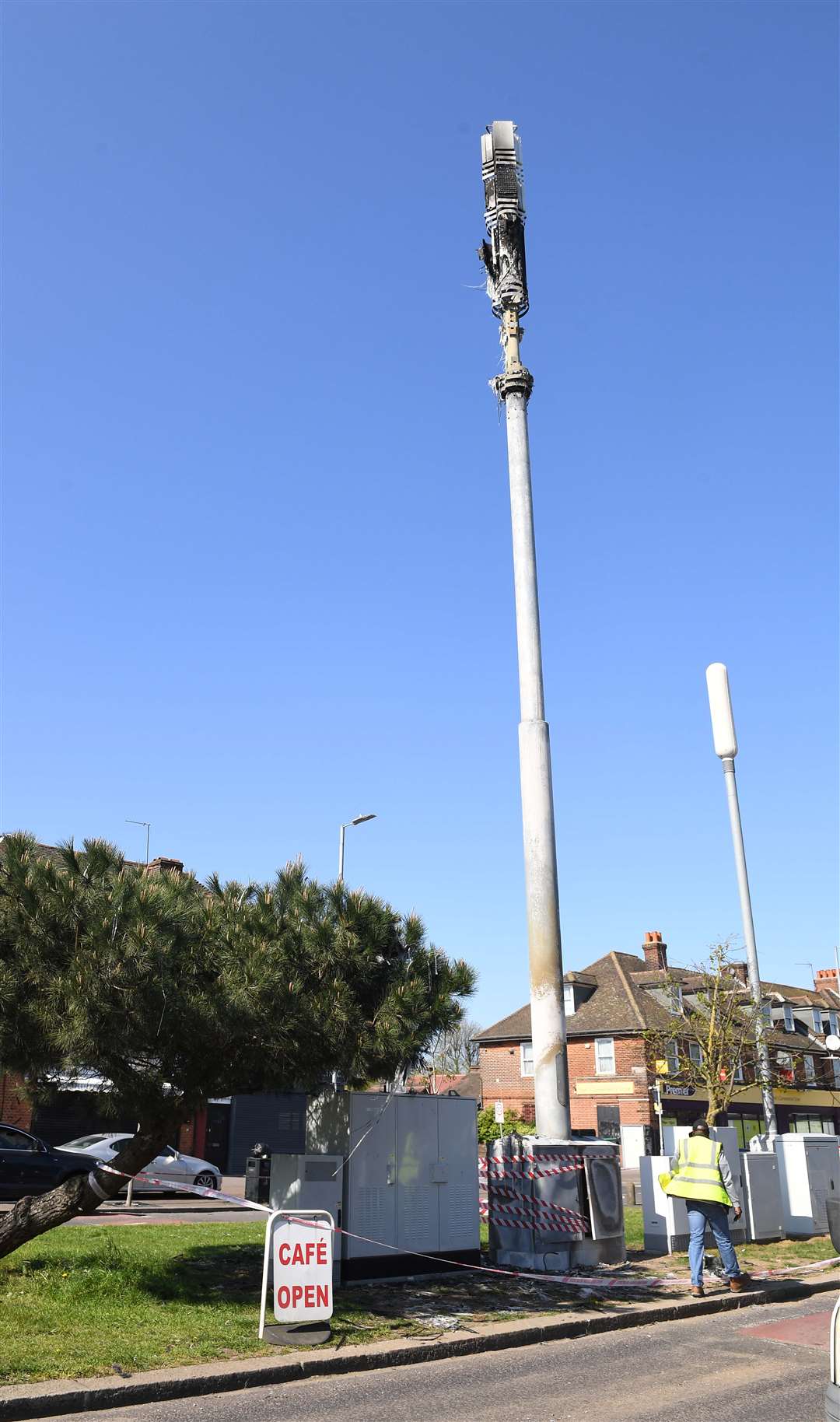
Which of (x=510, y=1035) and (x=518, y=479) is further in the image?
(x=510, y=1035)

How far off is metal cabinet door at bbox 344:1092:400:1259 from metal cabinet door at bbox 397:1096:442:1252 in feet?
0.38

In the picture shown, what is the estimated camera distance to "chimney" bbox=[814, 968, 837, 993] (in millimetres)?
59000

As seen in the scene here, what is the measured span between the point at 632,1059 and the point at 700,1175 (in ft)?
101

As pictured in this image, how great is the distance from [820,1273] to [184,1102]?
7889 millimetres

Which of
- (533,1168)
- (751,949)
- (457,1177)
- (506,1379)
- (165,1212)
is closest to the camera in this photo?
(506,1379)

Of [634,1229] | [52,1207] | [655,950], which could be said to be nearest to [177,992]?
[52,1207]

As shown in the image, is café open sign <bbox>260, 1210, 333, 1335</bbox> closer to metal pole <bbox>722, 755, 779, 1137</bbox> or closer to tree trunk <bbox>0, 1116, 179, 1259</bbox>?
tree trunk <bbox>0, 1116, 179, 1259</bbox>

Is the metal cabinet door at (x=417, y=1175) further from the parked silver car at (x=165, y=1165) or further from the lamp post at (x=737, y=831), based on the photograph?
the parked silver car at (x=165, y=1165)

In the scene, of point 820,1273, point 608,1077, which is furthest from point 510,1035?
point 820,1273

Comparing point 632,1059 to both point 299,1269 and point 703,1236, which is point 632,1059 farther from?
point 299,1269

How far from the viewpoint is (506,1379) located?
7883mm

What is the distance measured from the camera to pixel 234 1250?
42.2 ft

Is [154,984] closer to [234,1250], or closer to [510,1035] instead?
[234,1250]

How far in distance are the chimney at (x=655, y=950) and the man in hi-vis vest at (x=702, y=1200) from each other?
36374 mm
